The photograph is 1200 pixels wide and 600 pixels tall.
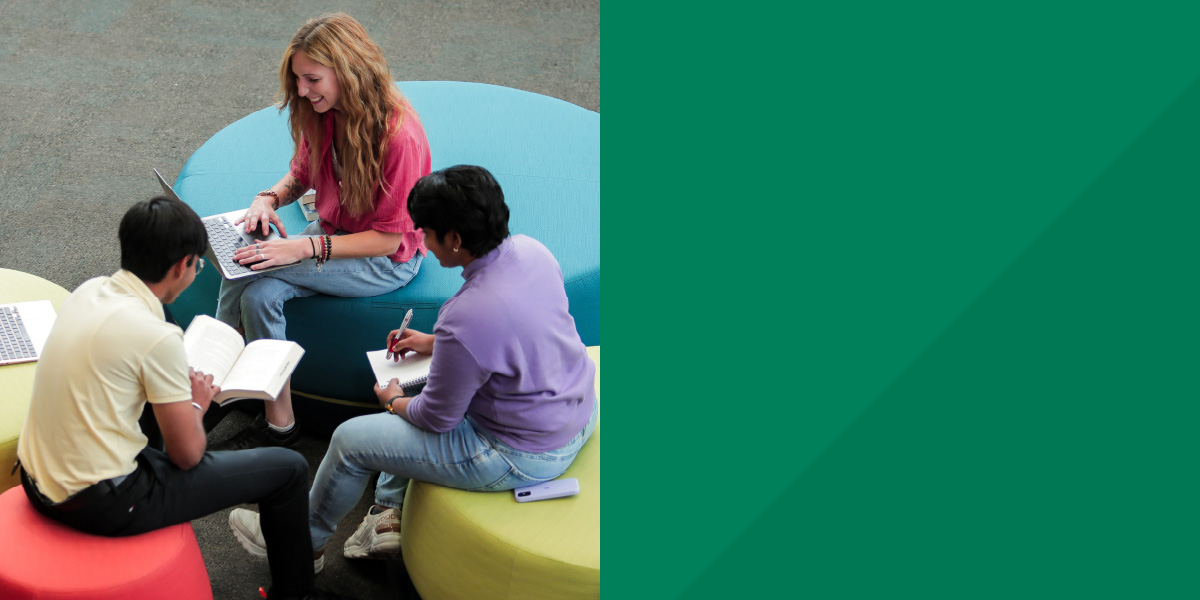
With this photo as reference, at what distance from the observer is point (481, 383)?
2113 mm

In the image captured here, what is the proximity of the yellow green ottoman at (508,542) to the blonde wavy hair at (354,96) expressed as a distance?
89cm

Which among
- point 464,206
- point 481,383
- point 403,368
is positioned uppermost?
point 464,206

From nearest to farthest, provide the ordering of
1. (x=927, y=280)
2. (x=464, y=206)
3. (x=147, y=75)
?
(x=927, y=280) → (x=464, y=206) → (x=147, y=75)

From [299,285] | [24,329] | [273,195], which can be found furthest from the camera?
[273,195]

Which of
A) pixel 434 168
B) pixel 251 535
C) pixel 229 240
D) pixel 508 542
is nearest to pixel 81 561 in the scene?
pixel 251 535

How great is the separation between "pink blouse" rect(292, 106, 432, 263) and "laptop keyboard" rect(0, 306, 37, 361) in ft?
2.87

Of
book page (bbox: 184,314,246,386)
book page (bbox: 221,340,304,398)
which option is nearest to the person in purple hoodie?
book page (bbox: 221,340,304,398)

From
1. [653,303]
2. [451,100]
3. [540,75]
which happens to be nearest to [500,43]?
[540,75]

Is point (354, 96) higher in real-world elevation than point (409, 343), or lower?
higher

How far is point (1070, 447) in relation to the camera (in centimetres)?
65

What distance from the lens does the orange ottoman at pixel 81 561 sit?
6.44 ft

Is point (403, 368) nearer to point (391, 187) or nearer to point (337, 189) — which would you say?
point (391, 187)

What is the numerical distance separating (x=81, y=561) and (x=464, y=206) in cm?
110

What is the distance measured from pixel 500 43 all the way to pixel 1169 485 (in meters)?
5.32
